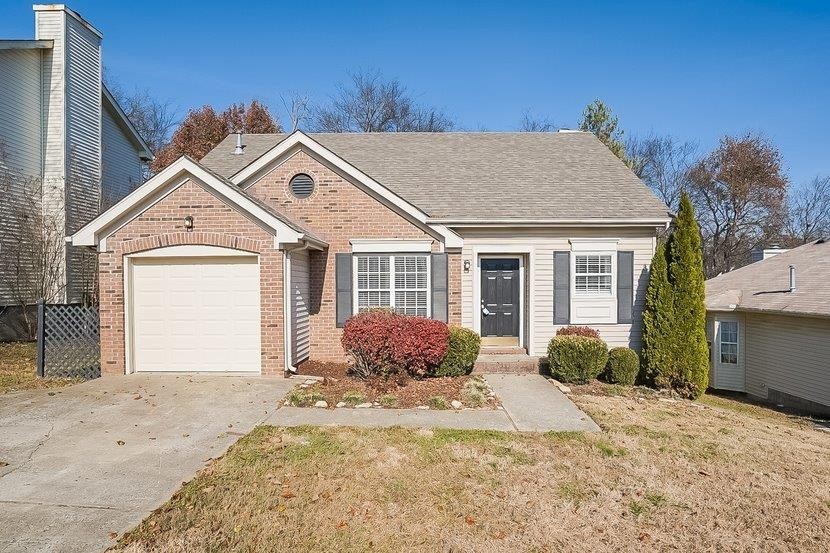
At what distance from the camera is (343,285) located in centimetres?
1119

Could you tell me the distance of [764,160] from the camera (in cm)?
2998

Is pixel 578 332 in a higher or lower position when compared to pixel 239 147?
lower

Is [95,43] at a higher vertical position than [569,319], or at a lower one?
higher

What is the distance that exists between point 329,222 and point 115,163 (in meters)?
13.2

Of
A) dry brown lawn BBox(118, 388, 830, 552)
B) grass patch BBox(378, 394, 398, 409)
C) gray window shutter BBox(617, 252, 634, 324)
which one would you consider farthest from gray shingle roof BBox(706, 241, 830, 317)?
grass patch BBox(378, 394, 398, 409)

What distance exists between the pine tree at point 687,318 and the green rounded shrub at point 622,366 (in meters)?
0.73

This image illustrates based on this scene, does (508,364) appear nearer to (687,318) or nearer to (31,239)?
(687,318)

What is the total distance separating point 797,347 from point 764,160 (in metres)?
22.7

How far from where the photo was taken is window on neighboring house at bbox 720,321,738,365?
1481cm

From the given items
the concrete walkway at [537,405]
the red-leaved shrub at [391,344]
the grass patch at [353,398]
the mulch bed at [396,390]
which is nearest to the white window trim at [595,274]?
the concrete walkway at [537,405]

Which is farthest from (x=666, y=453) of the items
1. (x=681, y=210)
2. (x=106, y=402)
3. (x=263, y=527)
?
(x=106, y=402)

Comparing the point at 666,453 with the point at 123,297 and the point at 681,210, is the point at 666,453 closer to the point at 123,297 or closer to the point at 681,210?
the point at 681,210

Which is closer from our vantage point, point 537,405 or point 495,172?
point 537,405

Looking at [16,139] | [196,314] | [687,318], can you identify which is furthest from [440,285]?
[16,139]
